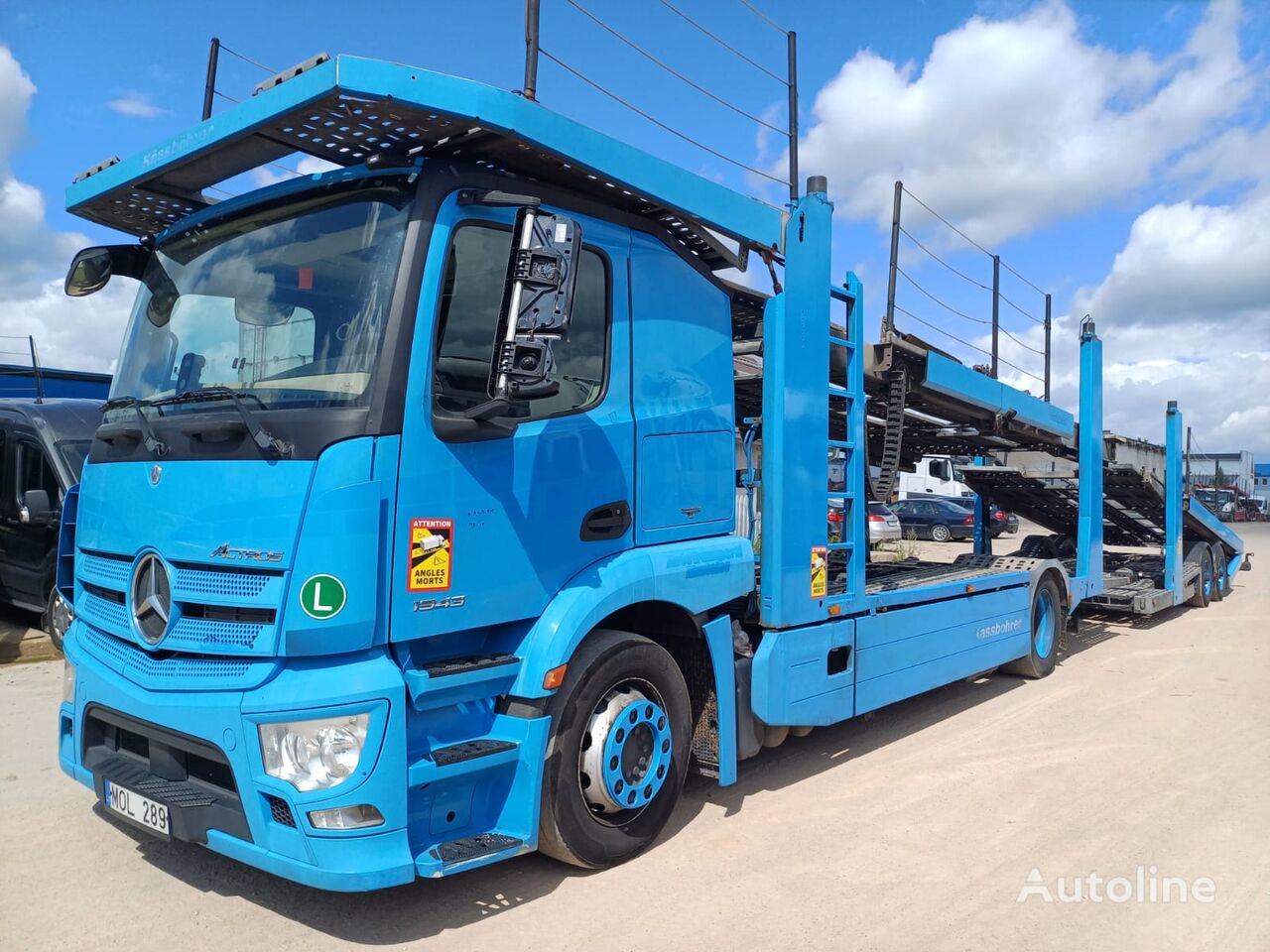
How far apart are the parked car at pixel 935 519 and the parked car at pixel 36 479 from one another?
22.3 meters

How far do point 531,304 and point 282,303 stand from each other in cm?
104

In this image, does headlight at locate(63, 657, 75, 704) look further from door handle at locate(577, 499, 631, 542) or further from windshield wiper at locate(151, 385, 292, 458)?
door handle at locate(577, 499, 631, 542)

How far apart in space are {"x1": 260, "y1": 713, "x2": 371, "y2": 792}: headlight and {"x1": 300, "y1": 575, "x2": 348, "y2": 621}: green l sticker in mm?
351

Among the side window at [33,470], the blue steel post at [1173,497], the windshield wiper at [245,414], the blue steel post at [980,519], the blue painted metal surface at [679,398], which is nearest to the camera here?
the windshield wiper at [245,414]

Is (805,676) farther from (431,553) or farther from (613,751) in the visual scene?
(431,553)

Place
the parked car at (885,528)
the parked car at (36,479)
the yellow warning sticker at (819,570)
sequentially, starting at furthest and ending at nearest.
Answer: the parked car at (885,528) < the parked car at (36,479) < the yellow warning sticker at (819,570)

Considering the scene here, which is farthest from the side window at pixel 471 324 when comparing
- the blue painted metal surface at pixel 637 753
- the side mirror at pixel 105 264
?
the side mirror at pixel 105 264

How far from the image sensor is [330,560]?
10.0ft

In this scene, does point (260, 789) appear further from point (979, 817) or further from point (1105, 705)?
point (1105, 705)

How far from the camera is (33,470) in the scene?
9031 millimetres

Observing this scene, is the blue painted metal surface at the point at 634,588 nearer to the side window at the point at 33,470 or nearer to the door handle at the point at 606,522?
the door handle at the point at 606,522

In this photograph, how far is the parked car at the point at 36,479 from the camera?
27.8ft

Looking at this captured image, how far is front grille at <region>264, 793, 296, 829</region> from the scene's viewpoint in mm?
3059

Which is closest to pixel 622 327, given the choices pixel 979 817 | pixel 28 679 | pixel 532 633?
pixel 532 633
